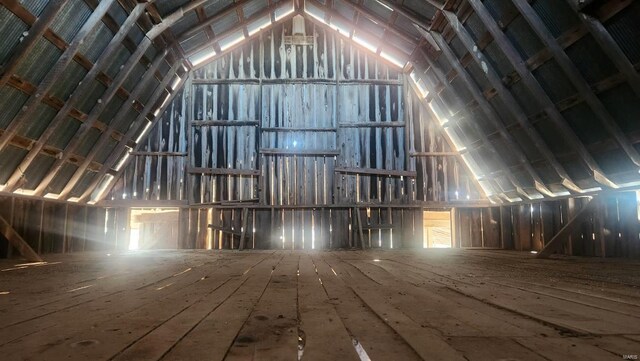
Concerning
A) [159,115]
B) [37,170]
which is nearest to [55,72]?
[37,170]

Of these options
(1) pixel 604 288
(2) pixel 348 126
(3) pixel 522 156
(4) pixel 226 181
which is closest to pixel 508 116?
(3) pixel 522 156

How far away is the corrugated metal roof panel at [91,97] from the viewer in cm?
805

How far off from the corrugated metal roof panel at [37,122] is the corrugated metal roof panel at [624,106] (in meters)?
9.72

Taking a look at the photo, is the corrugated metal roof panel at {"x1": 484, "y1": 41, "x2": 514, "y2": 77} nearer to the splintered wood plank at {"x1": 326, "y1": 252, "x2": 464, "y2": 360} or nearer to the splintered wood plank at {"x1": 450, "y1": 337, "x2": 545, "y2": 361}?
the splintered wood plank at {"x1": 326, "y1": 252, "x2": 464, "y2": 360}

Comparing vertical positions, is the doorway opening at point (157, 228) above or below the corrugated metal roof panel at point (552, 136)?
below

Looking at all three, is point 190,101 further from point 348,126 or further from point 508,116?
point 508,116

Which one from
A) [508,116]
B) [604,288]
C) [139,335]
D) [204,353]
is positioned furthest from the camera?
[508,116]

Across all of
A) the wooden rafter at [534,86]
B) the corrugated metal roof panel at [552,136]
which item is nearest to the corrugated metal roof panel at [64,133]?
the wooden rafter at [534,86]

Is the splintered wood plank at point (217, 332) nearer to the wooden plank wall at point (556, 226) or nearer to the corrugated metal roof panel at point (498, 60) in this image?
the corrugated metal roof panel at point (498, 60)

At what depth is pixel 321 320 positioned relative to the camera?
2074 mm

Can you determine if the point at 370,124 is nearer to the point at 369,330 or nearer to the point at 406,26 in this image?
the point at 406,26

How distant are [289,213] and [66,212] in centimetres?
572

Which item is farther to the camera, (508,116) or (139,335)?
(508,116)

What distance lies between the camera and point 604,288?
10.9 feet
